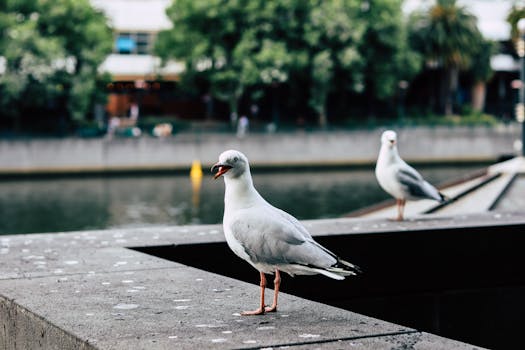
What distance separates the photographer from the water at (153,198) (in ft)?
125

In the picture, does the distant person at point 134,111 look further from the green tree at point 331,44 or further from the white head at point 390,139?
the white head at point 390,139

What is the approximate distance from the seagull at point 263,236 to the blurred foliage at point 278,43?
63.7 metres

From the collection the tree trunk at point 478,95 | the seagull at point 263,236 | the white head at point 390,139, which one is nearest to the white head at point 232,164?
the seagull at point 263,236

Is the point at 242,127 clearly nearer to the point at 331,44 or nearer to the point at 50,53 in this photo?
the point at 331,44

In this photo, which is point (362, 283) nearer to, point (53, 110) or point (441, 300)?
point (441, 300)

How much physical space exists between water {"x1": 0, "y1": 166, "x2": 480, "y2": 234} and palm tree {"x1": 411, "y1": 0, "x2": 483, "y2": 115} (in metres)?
17.4

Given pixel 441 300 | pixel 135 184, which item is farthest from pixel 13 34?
pixel 441 300

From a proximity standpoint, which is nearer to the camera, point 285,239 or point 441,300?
point 285,239

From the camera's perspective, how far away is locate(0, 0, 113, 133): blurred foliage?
66.1m

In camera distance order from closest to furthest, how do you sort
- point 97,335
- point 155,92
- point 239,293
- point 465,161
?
point 97,335, point 239,293, point 465,161, point 155,92

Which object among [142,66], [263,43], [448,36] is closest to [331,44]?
[263,43]

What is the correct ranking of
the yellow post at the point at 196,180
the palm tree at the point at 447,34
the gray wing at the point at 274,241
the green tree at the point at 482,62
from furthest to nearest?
the green tree at the point at 482,62 → the palm tree at the point at 447,34 → the yellow post at the point at 196,180 → the gray wing at the point at 274,241

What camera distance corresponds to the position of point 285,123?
79.0 meters

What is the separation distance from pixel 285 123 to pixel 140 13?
16807mm
